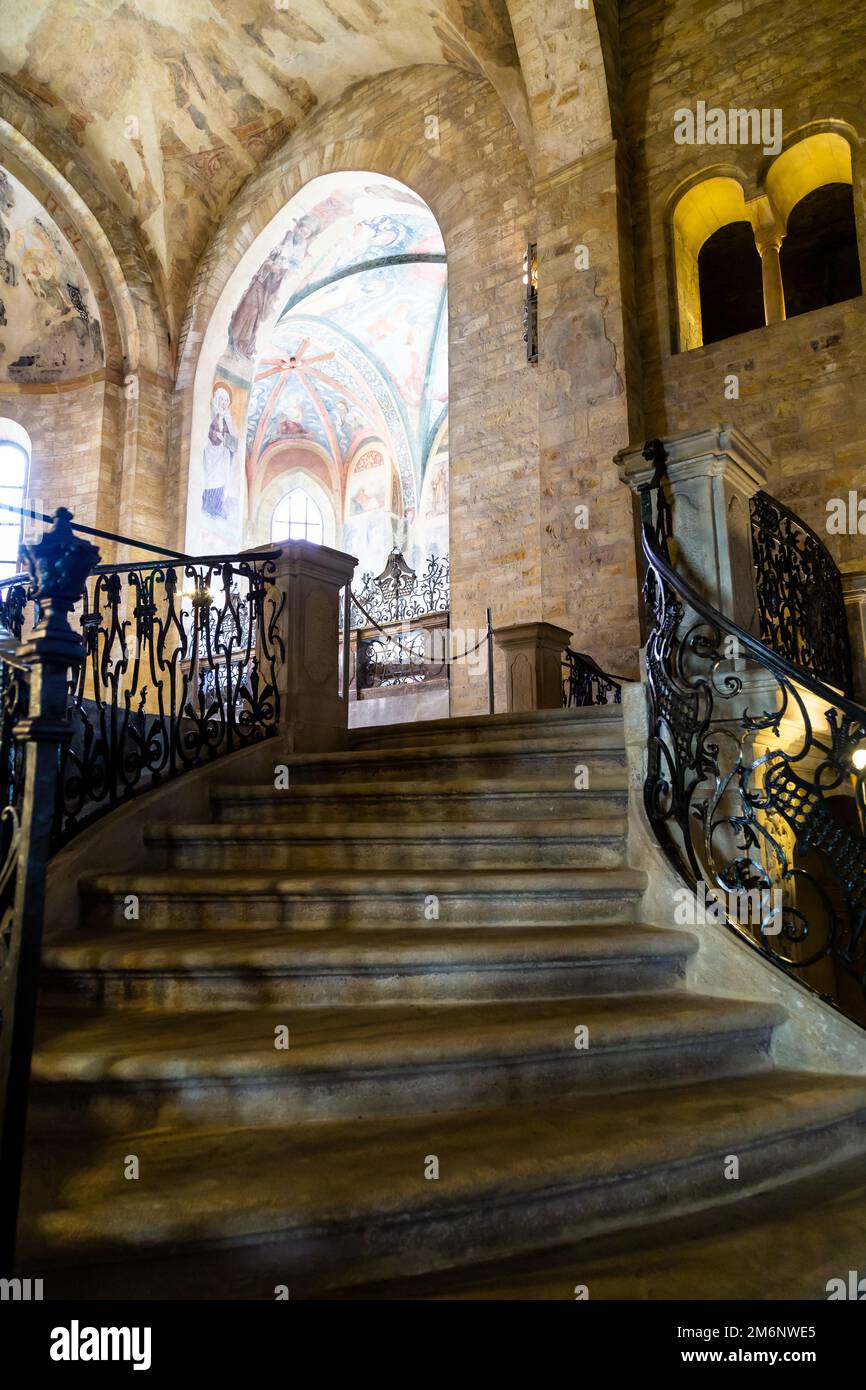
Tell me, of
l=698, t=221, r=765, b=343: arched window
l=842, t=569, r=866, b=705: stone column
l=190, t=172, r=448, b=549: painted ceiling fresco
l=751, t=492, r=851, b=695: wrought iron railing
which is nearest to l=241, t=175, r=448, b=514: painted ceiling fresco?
l=190, t=172, r=448, b=549: painted ceiling fresco

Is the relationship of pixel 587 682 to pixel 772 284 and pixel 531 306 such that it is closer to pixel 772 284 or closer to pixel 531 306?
pixel 772 284

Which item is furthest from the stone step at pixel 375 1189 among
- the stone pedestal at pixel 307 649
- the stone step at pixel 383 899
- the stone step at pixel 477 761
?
the stone pedestal at pixel 307 649

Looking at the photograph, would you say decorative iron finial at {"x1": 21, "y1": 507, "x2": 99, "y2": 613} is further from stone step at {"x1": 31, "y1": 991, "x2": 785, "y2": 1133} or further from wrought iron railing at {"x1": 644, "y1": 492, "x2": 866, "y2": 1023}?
wrought iron railing at {"x1": 644, "y1": 492, "x2": 866, "y2": 1023}

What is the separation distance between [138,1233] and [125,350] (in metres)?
15.6

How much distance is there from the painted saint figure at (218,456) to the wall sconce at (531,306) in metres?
6.50

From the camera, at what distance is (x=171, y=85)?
13.8 m

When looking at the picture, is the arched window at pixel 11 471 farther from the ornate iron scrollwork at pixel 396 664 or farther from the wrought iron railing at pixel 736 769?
the wrought iron railing at pixel 736 769

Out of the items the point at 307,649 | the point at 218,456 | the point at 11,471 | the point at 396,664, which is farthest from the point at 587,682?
the point at 11,471

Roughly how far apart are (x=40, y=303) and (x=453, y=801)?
14.9 meters

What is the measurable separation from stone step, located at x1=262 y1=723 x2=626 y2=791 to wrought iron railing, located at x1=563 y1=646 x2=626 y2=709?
11.9 feet

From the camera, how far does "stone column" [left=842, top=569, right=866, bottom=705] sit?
694cm

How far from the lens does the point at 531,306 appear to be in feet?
35.4

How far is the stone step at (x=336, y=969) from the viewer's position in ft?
9.04

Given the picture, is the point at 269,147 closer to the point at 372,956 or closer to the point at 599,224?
the point at 599,224
